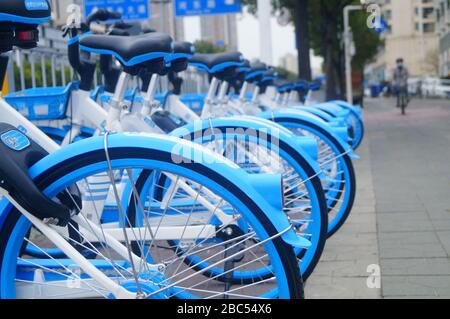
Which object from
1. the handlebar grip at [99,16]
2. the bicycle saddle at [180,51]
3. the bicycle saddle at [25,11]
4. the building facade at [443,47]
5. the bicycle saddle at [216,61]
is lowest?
the building facade at [443,47]

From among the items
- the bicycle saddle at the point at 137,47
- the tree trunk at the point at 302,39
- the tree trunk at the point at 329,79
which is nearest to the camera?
the bicycle saddle at the point at 137,47

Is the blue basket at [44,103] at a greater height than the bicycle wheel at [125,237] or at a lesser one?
greater

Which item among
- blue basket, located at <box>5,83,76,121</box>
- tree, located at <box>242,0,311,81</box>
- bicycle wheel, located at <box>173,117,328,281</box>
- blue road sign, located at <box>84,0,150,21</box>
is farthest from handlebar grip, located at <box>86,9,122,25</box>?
tree, located at <box>242,0,311,81</box>

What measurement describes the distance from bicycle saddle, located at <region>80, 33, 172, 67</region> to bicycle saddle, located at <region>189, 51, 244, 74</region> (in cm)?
198

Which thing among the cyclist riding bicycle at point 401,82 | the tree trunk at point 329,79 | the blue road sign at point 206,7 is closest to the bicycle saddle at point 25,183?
the blue road sign at point 206,7

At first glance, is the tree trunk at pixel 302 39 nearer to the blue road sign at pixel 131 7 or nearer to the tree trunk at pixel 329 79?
the tree trunk at pixel 329 79

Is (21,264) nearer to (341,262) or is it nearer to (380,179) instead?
(341,262)

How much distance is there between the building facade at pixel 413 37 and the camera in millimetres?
48500

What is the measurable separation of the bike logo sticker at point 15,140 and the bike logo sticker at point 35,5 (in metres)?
0.43

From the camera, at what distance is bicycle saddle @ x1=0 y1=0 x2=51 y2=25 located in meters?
2.62

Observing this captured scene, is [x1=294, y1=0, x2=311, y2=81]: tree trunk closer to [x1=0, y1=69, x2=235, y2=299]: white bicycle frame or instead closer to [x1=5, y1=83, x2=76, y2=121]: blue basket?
[x1=5, y1=83, x2=76, y2=121]: blue basket

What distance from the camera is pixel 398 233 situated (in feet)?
17.6

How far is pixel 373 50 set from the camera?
4981 centimetres

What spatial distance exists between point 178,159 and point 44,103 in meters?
2.30
